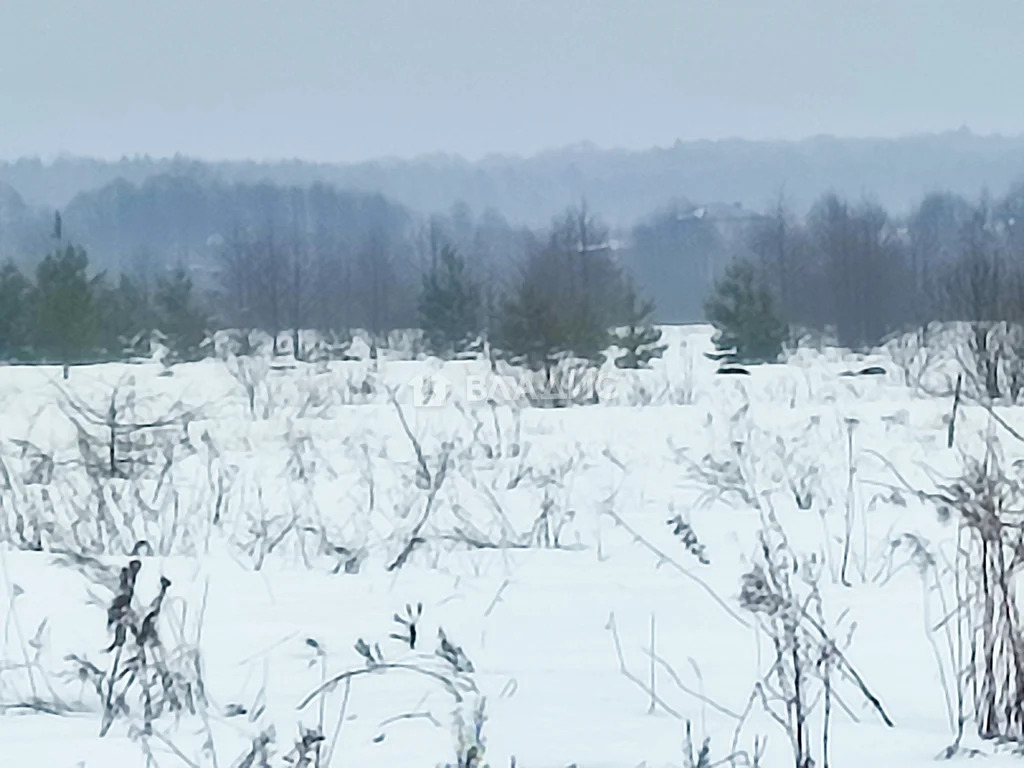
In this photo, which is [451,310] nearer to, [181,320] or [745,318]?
[181,320]

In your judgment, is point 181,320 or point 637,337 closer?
point 637,337

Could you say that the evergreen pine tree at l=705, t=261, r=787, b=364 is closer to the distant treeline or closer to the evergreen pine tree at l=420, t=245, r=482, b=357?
the distant treeline

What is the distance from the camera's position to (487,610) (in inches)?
203

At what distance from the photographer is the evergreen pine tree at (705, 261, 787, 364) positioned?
109 ft

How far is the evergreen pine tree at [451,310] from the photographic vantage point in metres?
39.3

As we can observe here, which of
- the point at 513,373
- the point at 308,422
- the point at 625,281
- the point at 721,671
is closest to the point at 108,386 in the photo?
the point at 513,373

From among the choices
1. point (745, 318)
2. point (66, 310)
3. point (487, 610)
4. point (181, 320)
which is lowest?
point (487, 610)

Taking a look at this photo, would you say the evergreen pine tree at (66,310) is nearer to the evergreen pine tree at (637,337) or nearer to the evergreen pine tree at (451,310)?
the evergreen pine tree at (451,310)

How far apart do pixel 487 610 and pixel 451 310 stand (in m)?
34.3

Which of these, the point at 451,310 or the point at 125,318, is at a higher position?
the point at 451,310

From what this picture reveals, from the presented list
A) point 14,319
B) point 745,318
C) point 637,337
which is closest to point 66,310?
point 14,319

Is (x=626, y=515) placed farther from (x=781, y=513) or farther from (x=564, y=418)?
(x=564, y=418)

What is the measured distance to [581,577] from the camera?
5898 mm

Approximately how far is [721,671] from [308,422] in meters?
11.7
